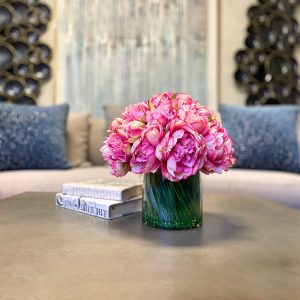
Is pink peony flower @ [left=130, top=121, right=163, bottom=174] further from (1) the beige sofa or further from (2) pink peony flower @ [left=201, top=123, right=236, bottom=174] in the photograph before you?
(1) the beige sofa

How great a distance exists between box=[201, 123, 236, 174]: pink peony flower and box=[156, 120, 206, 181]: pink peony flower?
47mm

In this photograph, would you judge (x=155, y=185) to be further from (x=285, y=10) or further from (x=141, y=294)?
(x=285, y=10)

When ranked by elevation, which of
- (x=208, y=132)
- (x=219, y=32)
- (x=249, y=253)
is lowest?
(x=249, y=253)

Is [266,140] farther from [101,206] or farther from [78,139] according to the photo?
[101,206]

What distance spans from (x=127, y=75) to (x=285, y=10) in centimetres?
152

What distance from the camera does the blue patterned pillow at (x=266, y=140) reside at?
89.9 inches

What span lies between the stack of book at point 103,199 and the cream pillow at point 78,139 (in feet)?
4.64

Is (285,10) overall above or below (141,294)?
above

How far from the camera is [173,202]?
883 millimetres

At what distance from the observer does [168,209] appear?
2.91 feet

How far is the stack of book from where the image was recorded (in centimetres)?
101

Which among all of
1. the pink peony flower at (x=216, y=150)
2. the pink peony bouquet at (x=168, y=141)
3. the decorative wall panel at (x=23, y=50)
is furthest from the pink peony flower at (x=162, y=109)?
the decorative wall panel at (x=23, y=50)

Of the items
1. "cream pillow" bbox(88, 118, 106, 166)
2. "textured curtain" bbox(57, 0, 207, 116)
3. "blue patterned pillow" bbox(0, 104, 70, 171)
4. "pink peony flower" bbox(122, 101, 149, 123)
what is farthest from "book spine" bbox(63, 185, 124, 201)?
"textured curtain" bbox(57, 0, 207, 116)

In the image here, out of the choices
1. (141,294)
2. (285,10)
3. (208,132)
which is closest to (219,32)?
(285,10)
